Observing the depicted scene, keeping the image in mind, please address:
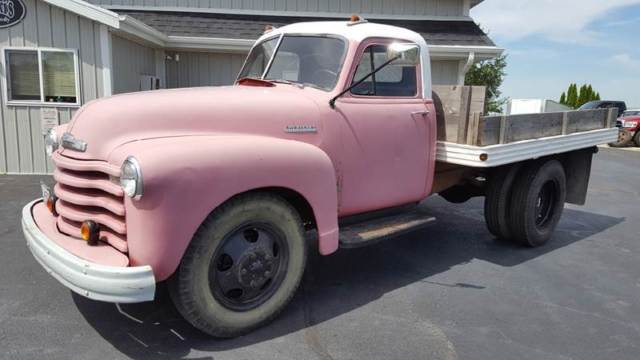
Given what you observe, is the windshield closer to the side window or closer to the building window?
the side window

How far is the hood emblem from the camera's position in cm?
319

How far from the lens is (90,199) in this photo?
306 centimetres

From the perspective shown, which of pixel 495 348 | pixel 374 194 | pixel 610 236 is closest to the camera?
pixel 495 348

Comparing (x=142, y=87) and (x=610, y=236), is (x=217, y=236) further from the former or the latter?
(x=142, y=87)

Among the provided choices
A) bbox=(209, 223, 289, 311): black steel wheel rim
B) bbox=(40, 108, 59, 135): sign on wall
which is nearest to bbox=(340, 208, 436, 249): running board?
bbox=(209, 223, 289, 311): black steel wheel rim

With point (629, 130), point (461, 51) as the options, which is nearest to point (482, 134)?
point (461, 51)

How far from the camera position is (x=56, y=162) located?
3404 mm

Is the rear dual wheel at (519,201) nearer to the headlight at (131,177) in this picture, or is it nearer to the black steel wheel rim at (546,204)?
the black steel wheel rim at (546,204)

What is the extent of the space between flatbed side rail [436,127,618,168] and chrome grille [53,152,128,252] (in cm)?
299

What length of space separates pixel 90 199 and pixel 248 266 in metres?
1.06

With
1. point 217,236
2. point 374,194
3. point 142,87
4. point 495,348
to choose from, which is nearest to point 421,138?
point 374,194

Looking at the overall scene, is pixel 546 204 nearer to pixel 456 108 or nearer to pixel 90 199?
pixel 456 108

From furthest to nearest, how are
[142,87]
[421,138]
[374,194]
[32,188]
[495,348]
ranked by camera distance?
1. [142,87]
2. [32,188]
3. [421,138]
4. [374,194]
5. [495,348]

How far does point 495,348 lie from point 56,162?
3202 mm
